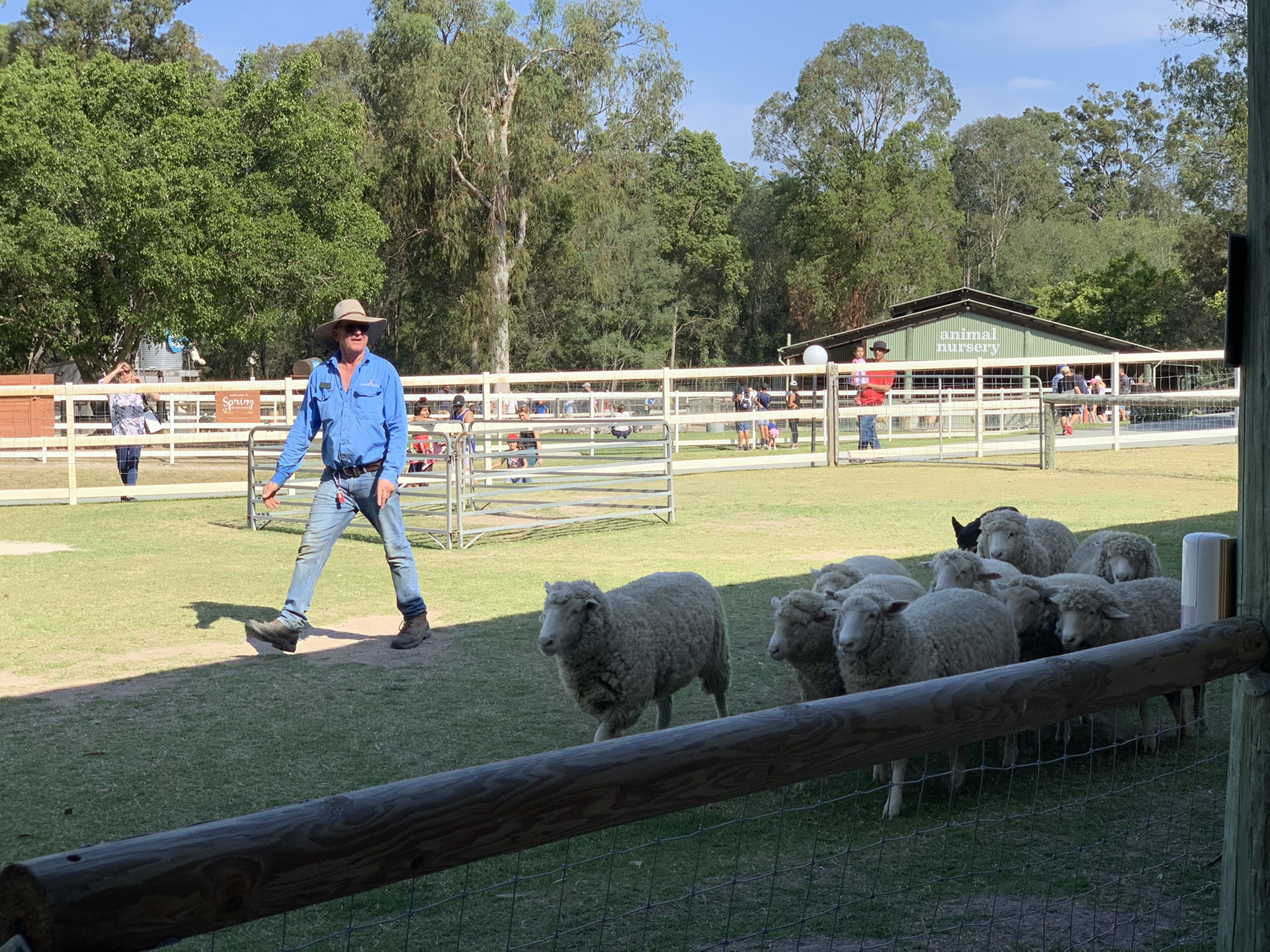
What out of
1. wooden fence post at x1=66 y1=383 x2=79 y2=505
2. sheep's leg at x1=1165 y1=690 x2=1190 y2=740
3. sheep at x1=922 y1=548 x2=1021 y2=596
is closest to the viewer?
sheep's leg at x1=1165 y1=690 x2=1190 y2=740

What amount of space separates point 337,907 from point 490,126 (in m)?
35.5

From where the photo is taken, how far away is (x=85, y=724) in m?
5.77

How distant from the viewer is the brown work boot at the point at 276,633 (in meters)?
7.07

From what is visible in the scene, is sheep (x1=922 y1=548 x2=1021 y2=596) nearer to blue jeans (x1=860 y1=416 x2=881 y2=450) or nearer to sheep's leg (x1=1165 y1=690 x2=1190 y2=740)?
sheep's leg (x1=1165 y1=690 x2=1190 y2=740)

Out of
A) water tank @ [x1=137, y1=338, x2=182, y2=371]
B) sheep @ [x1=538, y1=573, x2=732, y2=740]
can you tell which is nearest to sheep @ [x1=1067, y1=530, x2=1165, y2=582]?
sheep @ [x1=538, y1=573, x2=732, y2=740]

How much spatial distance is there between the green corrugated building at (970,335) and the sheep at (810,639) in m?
37.3

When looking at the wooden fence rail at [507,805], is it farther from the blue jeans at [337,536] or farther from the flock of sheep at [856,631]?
the blue jeans at [337,536]

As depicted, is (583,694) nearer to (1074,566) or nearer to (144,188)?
(1074,566)

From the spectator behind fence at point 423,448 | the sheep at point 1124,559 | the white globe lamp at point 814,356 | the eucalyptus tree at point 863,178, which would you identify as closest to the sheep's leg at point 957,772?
the sheep at point 1124,559

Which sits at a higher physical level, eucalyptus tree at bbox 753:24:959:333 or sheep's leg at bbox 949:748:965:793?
eucalyptus tree at bbox 753:24:959:333

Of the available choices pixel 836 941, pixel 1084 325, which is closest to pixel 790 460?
pixel 836 941

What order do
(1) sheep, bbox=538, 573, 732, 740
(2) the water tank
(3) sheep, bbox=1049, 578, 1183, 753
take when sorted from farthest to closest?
(2) the water tank, (3) sheep, bbox=1049, 578, 1183, 753, (1) sheep, bbox=538, 573, 732, 740

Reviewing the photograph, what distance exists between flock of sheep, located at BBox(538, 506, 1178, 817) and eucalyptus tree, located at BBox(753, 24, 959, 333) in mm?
53379

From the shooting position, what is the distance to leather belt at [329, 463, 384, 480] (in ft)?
24.0
